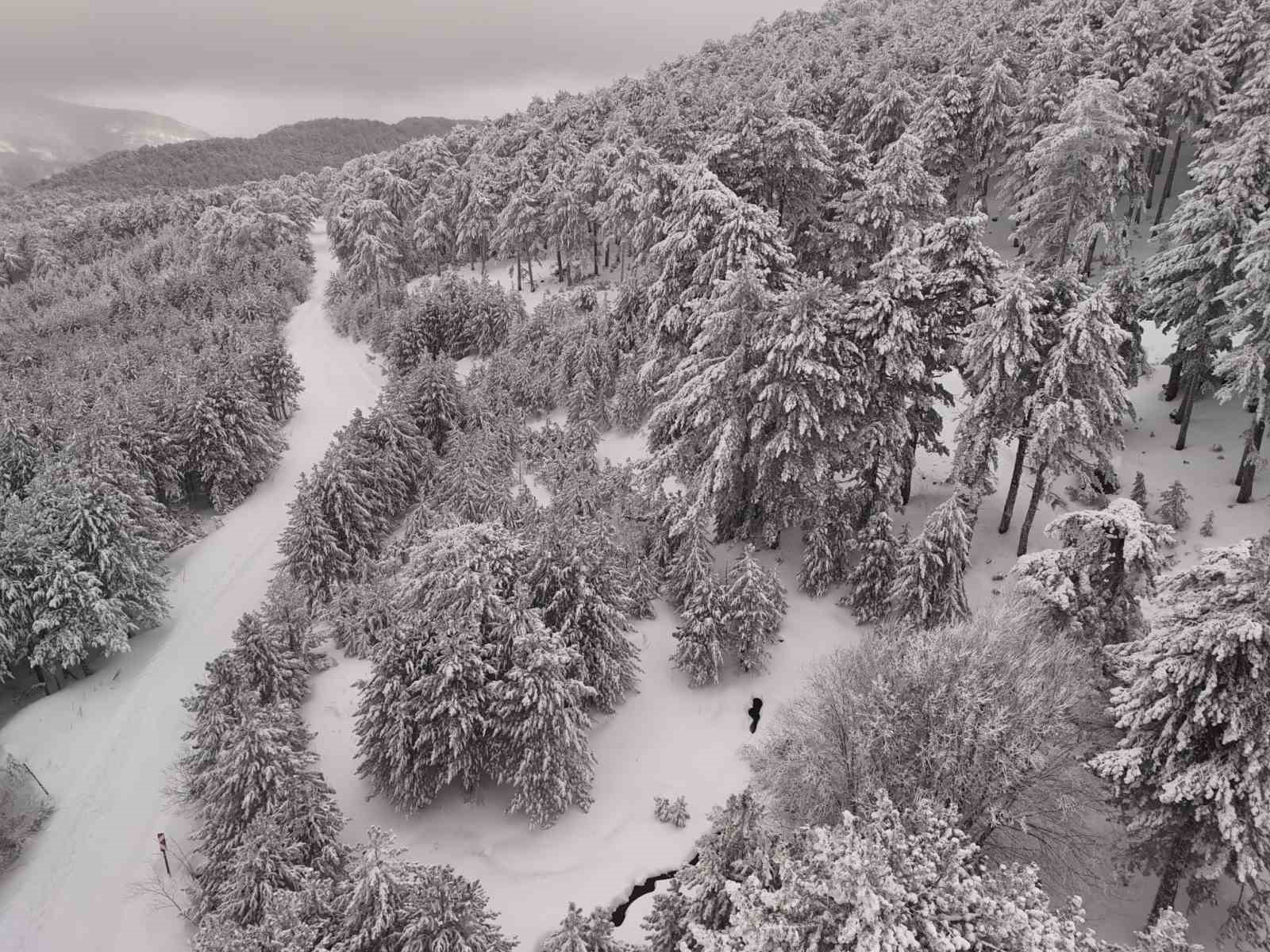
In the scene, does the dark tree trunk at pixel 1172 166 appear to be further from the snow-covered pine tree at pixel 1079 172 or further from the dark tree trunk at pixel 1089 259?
the snow-covered pine tree at pixel 1079 172

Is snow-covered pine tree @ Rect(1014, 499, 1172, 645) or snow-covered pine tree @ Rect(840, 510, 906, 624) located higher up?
snow-covered pine tree @ Rect(1014, 499, 1172, 645)

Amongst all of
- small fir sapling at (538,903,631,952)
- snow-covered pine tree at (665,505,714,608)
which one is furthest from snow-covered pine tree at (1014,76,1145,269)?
small fir sapling at (538,903,631,952)

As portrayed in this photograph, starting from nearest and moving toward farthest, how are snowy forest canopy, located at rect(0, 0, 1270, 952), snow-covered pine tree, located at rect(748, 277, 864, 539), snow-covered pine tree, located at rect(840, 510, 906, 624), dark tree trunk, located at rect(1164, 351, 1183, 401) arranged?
1. snowy forest canopy, located at rect(0, 0, 1270, 952)
2. snow-covered pine tree, located at rect(748, 277, 864, 539)
3. snow-covered pine tree, located at rect(840, 510, 906, 624)
4. dark tree trunk, located at rect(1164, 351, 1183, 401)

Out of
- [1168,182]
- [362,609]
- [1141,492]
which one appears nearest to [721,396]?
[362,609]

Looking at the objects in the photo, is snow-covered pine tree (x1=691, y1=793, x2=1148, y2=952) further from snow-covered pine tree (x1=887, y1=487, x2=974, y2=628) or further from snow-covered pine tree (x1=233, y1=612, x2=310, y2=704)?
snow-covered pine tree (x1=233, y1=612, x2=310, y2=704)

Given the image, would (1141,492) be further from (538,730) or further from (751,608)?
(538,730)

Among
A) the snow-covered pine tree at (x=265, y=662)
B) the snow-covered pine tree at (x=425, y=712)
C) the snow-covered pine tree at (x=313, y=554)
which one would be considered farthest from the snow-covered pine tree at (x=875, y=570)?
the snow-covered pine tree at (x=313, y=554)

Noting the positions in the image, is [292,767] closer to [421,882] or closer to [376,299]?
[421,882]
